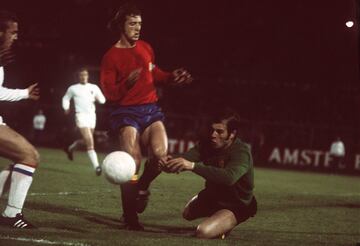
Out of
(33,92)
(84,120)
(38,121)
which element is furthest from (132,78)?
(38,121)

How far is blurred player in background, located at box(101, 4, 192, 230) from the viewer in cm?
913

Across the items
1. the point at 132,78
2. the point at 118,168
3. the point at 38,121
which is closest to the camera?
the point at 118,168

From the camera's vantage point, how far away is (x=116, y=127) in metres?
9.38

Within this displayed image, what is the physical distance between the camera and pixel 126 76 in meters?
9.31

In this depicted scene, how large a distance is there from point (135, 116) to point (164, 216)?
6.64 feet

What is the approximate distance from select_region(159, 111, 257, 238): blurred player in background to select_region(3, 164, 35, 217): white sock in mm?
1854

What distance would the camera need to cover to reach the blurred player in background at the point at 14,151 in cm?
824

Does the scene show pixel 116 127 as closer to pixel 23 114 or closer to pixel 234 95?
pixel 234 95

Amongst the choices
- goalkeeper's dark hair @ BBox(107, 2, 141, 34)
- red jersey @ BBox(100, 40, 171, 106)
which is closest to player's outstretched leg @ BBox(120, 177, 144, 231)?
red jersey @ BBox(100, 40, 171, 106)

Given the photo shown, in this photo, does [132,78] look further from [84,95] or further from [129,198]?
[84,95]

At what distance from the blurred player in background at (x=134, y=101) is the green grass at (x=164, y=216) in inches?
23.6

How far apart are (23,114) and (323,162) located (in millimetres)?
15324

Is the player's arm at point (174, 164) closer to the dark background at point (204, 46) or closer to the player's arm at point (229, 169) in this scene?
the player's arm at point (229, 169)

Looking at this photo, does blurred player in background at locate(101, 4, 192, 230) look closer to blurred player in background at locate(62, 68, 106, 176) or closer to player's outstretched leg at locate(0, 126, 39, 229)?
player's outstretched leg at locate(0, 126, 39, 229)
